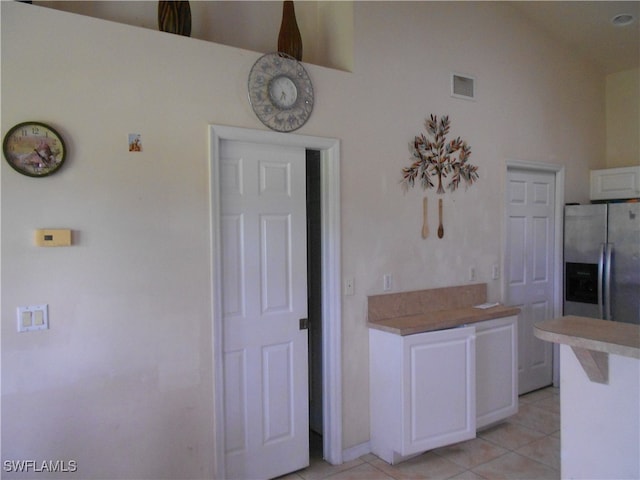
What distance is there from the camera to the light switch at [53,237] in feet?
6.32

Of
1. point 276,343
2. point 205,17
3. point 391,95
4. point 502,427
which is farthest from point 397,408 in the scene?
point 205,17

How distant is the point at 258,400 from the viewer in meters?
2.61

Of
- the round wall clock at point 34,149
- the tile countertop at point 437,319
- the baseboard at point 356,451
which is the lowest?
the baseboard at point 356,451

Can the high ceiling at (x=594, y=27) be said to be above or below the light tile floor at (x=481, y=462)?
above

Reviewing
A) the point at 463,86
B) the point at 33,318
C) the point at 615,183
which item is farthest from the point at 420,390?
the point at 615,183

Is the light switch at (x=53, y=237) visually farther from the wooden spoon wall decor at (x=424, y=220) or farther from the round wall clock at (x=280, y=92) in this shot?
the wooden spoon wall decor at (x=424, y=220)

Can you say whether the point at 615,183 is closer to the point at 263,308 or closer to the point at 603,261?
the point at 603,261

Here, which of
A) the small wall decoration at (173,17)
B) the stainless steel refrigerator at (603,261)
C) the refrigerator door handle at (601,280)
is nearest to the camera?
the small wall decoration at (173,17)

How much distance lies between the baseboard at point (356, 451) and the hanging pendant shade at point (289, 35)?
2.53 metres

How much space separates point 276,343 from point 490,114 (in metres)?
2.55

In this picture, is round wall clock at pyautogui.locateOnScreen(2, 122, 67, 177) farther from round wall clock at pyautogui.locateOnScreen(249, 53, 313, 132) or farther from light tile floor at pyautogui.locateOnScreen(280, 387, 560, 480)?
light tile floor at pyautogui.locateOnScreen(280, 387, 560, 480)

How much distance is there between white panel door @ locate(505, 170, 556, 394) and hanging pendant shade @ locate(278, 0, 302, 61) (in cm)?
222

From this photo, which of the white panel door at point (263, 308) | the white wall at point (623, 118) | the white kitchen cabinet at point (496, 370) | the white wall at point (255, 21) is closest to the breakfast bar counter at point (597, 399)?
the white kitchen cabinet at point (496, 370)

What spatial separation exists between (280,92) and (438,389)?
210 centimetres
